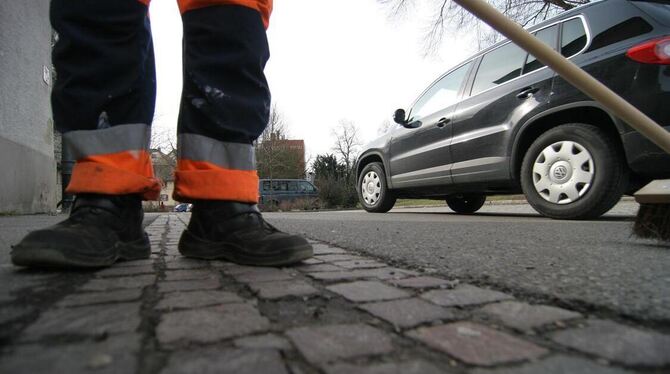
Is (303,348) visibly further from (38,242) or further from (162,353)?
(38,242)

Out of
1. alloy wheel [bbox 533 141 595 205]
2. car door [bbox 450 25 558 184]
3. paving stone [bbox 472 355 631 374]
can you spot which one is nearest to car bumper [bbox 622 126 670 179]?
alloy wheel [bbox 533 141 595 205]

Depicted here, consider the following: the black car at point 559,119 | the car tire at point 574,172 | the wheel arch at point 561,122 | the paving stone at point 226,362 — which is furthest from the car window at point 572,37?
the paving stone at point 226,362

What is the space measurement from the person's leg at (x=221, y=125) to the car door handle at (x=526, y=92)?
2927 mm

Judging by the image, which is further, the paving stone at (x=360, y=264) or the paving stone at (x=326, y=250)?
the paving stone at (x=326, y=250)

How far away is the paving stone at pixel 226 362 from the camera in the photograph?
62cm

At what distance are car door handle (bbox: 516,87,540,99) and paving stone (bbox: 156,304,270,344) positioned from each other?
3578 mm

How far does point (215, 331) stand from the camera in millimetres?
776

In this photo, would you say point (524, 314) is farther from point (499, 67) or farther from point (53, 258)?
point (499, 67)

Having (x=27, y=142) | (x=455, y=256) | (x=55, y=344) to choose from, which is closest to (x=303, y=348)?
(x=55, y=344)

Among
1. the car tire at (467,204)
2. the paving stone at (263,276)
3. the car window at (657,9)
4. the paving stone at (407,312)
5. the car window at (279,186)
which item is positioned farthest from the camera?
the car window at (279,186)

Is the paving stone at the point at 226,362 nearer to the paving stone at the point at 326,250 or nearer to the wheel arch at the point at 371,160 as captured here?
the paving stone at the point at 326,250

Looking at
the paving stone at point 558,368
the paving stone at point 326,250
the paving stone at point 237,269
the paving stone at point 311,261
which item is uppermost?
the paving stone at point 237,269

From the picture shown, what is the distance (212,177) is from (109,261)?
1.41 ft

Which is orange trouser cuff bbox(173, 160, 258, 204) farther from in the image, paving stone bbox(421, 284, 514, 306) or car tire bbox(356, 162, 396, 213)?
car tire bbox(356, 162, 396, 213)
